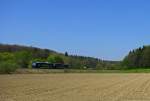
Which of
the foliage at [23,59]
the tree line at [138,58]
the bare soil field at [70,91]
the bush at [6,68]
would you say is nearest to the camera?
the bare soil field at [70,91]

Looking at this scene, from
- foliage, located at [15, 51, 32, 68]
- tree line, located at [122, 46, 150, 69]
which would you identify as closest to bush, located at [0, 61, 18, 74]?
foliage, located at [15, 51, 32, 68]

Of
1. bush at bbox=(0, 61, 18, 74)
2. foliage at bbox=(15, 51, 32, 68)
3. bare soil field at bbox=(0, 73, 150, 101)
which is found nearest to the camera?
bare soil field at bbox=(0, 73, 150, 101)

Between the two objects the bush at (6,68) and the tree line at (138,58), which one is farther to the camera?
the tree line at (138,58)

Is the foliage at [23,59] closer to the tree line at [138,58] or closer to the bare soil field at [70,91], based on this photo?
the tree line at [138,58]

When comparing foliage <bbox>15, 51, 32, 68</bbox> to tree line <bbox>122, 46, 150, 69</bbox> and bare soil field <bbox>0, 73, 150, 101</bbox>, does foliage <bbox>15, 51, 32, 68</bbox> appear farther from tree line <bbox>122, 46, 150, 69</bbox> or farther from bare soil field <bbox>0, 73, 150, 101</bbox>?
bare soil field <bbox>0, 73, 150, 101</bbox>

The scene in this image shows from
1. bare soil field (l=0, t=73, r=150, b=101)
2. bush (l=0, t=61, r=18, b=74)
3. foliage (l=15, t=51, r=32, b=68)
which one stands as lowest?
bare soil field (l=0, t=73, r=150, b=101)

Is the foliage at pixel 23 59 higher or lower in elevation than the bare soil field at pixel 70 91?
higher

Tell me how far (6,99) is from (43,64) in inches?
5263

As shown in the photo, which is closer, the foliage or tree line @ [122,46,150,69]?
the foliage

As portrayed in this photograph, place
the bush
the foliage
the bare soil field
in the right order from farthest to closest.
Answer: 1. the foliage
2. the bush
3. the bare soil field

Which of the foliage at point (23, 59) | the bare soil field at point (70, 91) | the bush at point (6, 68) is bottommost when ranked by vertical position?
the bare soil field at point (70, 91)

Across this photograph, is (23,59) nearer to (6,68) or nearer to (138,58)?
(138,58)

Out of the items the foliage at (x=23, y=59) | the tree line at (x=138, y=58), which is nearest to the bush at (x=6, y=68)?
the foliage at (x=23, y=59)

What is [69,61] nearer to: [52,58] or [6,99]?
[52,58]
